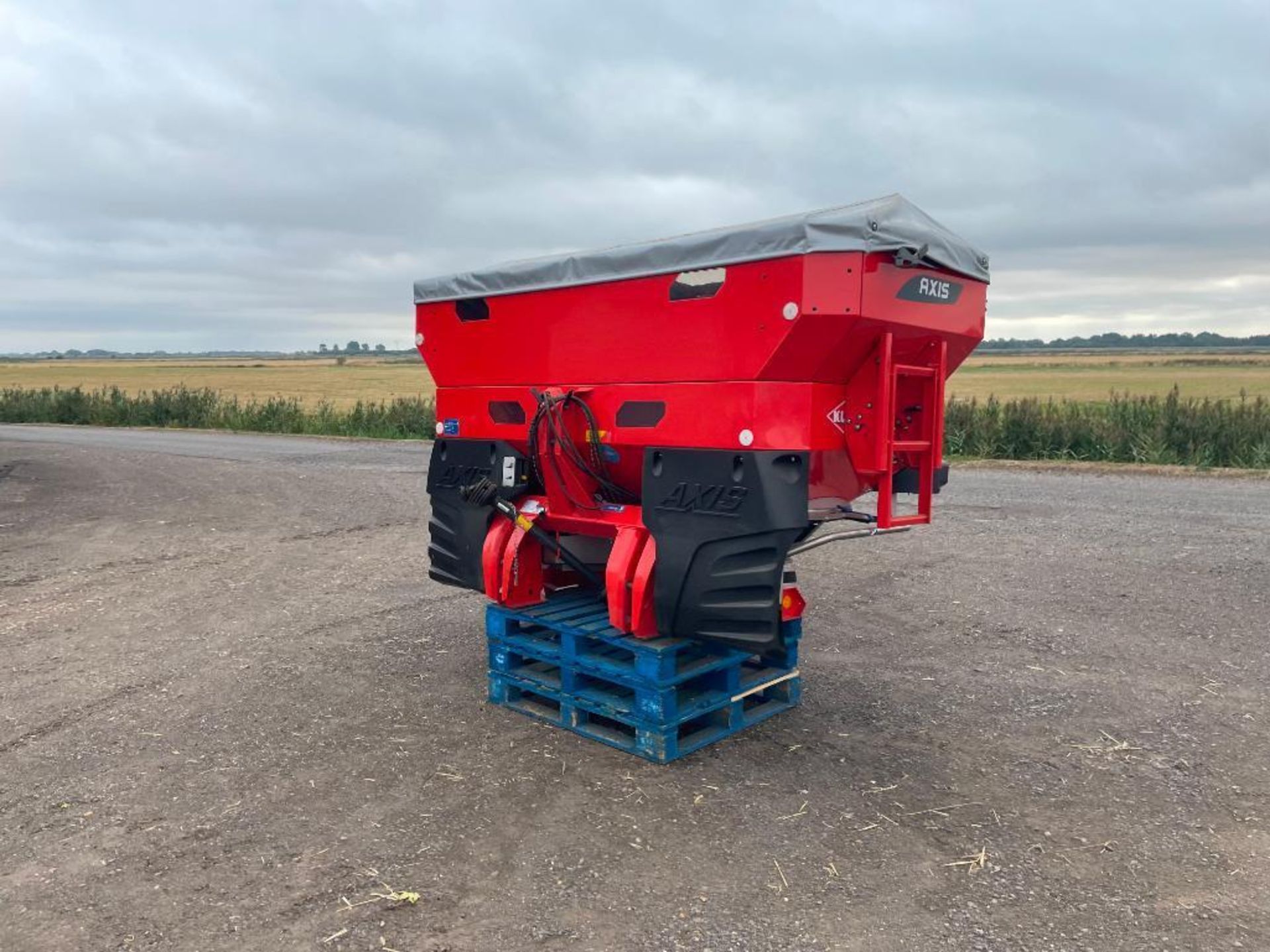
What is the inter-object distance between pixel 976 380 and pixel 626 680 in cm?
4559

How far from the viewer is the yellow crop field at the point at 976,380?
3362 cm

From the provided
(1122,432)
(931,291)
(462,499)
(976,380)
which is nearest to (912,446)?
(931,291)

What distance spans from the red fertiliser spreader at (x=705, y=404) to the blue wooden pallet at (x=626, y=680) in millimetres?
157

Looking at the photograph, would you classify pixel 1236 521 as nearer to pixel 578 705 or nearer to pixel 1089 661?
pixel 1089 661

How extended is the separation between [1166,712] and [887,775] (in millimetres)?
1713

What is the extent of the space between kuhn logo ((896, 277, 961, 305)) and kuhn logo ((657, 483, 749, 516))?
3.55ft

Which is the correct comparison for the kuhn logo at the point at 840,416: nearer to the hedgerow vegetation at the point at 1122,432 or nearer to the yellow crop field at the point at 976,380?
the hedgerow vegetation at the point at 1122,432

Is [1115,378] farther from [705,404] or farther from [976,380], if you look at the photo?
[705,404]

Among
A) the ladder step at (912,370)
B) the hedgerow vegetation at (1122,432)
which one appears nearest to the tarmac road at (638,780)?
the ladder step at (912,370)

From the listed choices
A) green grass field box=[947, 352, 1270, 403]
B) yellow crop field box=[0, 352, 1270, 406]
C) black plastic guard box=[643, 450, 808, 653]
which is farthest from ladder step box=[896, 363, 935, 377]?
yellow crop field box=[0, 352, 1270, 406]

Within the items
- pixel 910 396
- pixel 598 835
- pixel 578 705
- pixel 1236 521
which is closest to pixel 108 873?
pixel 598 835

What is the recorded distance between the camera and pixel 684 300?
4.14 m

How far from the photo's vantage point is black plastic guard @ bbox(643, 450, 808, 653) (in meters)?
3.88

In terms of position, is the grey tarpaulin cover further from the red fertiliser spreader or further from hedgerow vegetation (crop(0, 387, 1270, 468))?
hedgerow vegetation (crop(0, 387, 1270, 468))
